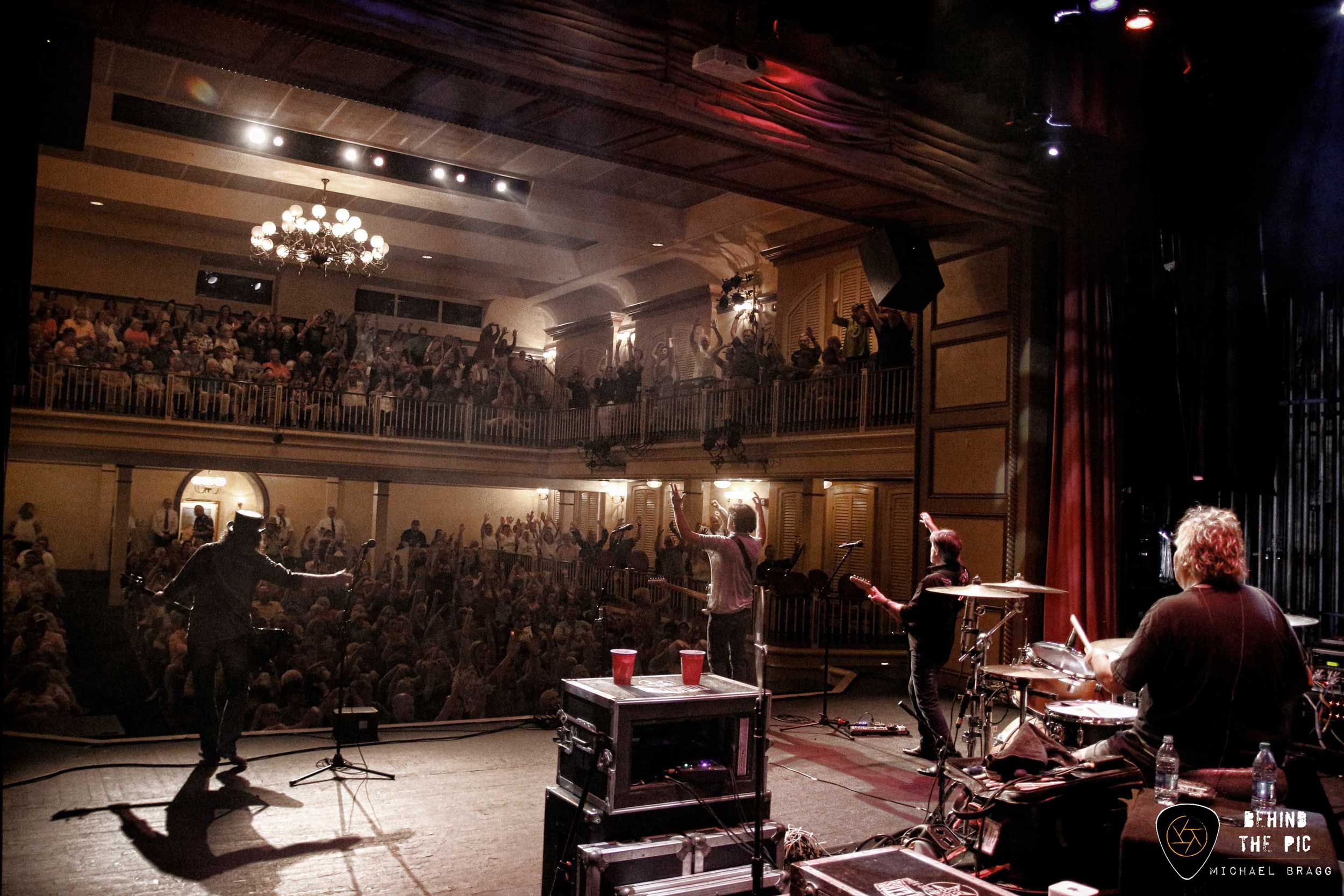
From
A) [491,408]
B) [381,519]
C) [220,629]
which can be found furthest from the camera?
[381,519]

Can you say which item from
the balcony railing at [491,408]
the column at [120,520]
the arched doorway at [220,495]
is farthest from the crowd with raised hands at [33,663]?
the arched doorway at [220,495]

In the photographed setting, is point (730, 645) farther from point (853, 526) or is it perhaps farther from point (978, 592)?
point (853, 526)

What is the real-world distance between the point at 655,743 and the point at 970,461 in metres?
5.25

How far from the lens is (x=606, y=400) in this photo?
17.6m

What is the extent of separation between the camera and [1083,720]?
444cm

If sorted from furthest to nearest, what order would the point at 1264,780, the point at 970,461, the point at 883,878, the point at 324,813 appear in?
the point at 970,461, the point at 324,813, the point at 1264,780, the point at 883,878

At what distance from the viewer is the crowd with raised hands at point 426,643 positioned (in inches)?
269

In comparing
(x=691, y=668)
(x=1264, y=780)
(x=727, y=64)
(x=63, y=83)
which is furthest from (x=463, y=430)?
(x=1264, y=780)

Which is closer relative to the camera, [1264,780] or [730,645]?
[1264,780]

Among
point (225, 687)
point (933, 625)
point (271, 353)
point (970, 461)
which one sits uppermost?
point (271, 353)

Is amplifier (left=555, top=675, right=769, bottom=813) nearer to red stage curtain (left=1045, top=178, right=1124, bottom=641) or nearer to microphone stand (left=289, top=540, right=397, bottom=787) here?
microphone stand (left=289, top=540, right=397, bottom=787)

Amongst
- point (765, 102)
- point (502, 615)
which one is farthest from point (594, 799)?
point (502, 615)

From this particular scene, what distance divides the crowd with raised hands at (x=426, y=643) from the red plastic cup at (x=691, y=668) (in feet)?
9.05

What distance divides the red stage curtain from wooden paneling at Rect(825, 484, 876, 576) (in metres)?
6.68
